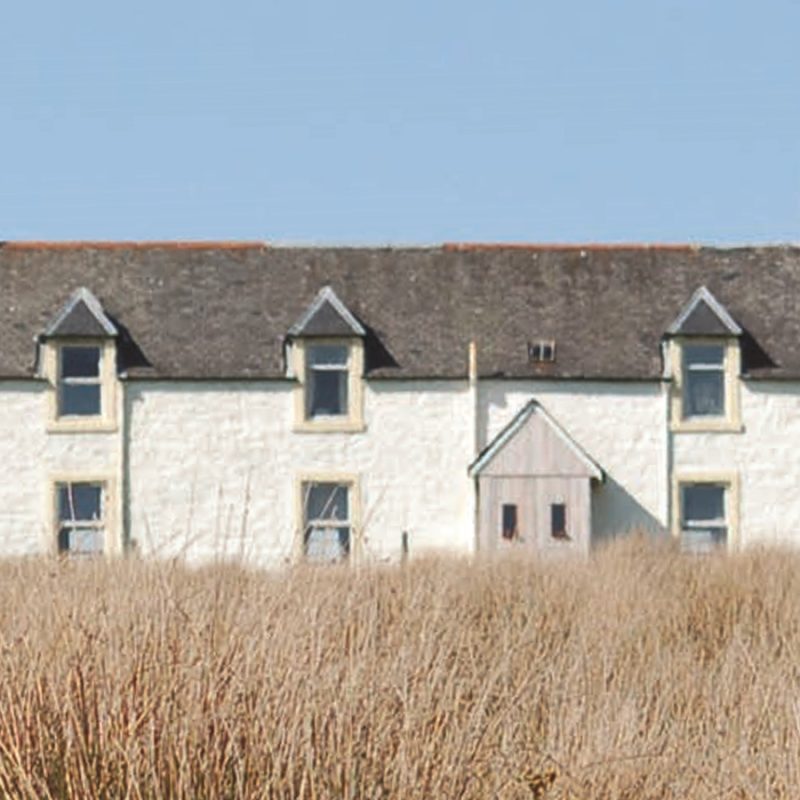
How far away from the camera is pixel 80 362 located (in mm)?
30250

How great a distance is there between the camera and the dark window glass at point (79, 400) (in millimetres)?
30203

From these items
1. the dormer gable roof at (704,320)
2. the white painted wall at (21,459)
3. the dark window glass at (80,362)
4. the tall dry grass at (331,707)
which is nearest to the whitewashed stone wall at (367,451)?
the white painted wall at (21,459)

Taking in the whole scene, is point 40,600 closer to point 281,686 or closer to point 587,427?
point 281,686

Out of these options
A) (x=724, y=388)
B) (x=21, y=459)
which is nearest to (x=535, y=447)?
(x=724, y=388)

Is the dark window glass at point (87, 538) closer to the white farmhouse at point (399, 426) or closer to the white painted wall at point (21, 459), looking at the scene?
the white farmhouse at point (399, 426)

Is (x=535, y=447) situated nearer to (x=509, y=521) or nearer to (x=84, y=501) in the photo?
(x=509, y=521)

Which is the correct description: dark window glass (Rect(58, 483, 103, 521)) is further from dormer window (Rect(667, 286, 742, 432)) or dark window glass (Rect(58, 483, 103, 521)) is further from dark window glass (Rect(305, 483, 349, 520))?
dormer window (Rect(667, 286, 742, 432))

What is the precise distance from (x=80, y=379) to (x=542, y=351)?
6.47 meters

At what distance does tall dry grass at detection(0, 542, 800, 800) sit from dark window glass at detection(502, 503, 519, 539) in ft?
61.3

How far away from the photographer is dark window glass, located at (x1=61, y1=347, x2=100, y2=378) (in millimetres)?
30250

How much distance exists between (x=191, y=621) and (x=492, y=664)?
5.44 feet

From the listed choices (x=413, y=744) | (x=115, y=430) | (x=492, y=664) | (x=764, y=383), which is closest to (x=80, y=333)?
(x=115, y=430)

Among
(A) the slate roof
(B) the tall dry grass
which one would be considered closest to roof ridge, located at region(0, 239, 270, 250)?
(A) the slate roof

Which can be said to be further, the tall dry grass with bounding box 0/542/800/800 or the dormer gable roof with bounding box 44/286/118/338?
the dormer gable roof with bounding box 44/286/118/338
